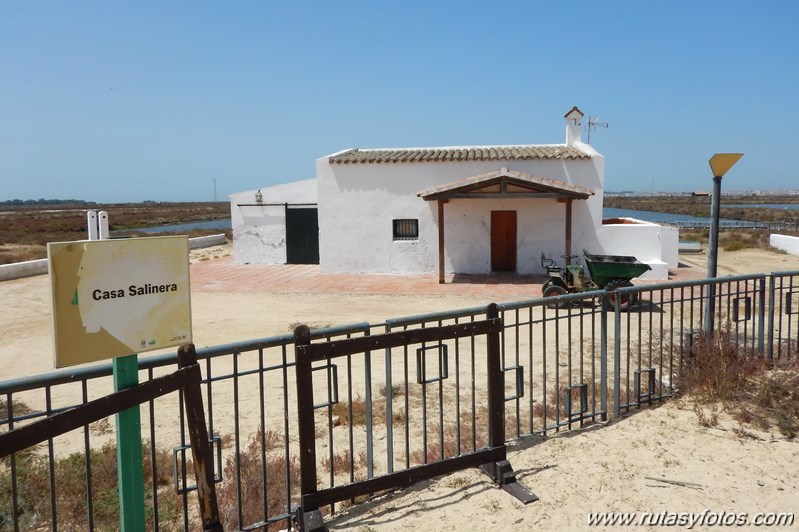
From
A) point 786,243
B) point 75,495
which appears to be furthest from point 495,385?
point 786,243

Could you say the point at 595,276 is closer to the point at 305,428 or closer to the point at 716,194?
the point at 716,194

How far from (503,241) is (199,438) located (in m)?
15.3

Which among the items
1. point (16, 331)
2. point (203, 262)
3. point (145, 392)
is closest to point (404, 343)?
point (145, 392)

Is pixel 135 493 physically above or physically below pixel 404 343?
below

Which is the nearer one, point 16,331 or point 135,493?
point 135,493

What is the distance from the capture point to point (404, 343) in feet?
12.4

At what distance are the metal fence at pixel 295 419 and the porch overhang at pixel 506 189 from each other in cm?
770

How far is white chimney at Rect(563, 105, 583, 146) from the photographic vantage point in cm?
1894

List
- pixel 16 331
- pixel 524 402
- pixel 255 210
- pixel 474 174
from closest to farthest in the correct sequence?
pixel 524 402 < pixel 16 331 < pixel 474 174 < pixel 255 210

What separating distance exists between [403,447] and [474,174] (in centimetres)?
1354

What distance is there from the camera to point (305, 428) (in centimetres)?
350

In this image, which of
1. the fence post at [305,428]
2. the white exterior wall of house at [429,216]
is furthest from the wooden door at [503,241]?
the fence post at [305,428]

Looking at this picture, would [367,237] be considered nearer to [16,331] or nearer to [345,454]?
[16,331]

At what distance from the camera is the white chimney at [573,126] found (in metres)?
18.9
